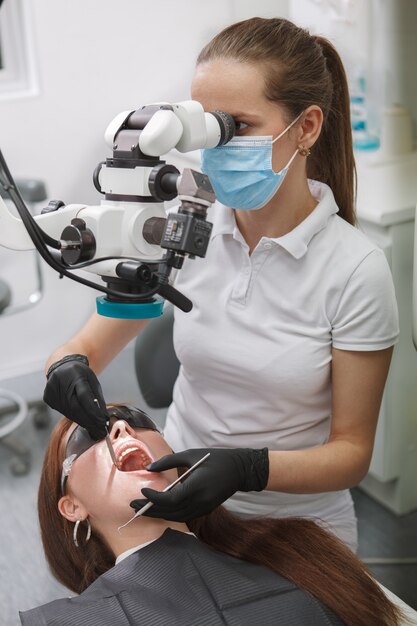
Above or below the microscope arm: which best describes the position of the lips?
below

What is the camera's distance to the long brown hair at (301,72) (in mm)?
1398

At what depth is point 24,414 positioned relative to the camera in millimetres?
2965

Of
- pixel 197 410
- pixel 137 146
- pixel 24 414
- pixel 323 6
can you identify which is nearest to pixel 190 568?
pixel 197 410

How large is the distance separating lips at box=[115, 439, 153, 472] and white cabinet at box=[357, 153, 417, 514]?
88cm

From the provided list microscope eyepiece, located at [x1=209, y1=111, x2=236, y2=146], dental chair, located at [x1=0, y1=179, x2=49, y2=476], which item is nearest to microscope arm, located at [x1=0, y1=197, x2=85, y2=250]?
microscope eyepiece, located at [x1=209, y1=111, x2=236, y2=146]

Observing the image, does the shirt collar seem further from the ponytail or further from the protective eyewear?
the protective eyewear

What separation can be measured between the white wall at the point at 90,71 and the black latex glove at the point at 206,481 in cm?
171

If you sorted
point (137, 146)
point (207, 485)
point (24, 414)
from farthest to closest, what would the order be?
point (24, 414) → point (207, 485) → point (137, 146)

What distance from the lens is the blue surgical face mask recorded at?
138cm

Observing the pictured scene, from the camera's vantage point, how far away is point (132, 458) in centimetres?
156

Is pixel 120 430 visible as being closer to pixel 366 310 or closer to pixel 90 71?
pixel 366 310

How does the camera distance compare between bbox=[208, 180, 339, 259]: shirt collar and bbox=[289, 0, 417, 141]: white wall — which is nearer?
bbox=[208, 180, 339, 259]: shirt collar

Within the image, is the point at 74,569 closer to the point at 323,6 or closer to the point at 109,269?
the point at 109,269

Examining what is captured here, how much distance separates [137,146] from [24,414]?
6.66 feet
